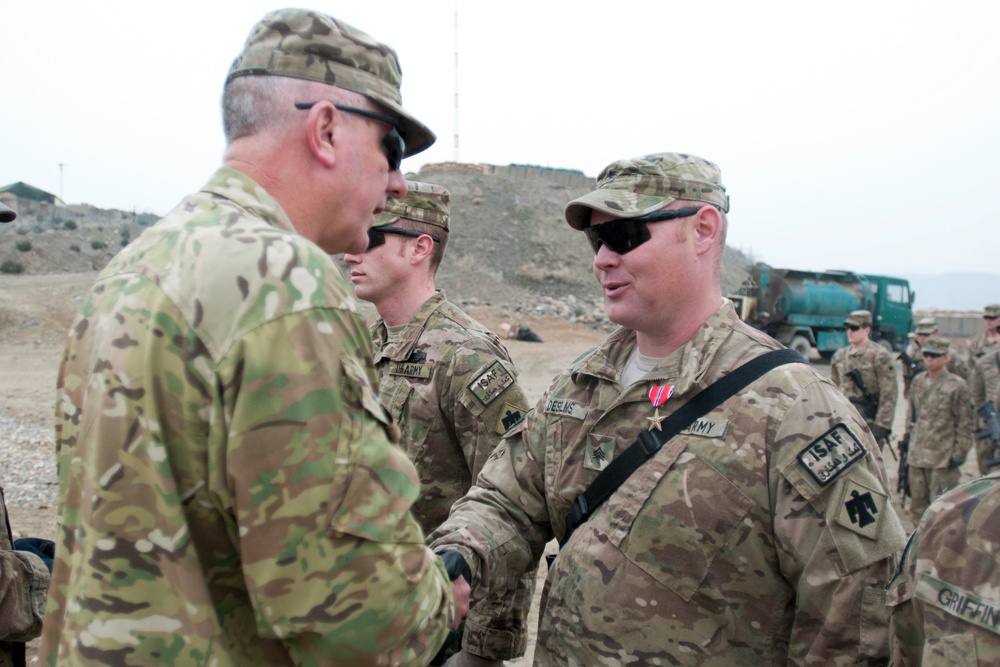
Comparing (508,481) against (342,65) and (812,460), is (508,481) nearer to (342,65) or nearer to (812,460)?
(812,460)

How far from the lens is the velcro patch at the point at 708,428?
2268mm

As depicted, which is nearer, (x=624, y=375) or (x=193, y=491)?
(x=193, y=491)

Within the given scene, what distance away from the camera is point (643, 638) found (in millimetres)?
2250

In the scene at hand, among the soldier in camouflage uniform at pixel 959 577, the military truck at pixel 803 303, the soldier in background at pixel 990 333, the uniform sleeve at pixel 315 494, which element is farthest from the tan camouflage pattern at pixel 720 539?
the military truck at pixel 803 303

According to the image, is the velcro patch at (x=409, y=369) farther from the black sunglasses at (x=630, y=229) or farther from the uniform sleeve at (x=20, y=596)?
the uniform sleeve at (x=20, y=596)

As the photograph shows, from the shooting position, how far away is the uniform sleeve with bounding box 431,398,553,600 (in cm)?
250

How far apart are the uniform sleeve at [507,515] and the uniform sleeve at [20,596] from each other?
135cm

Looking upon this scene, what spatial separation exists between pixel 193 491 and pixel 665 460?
4.59 feet

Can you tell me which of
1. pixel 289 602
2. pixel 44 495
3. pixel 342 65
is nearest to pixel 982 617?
pixel 289 602

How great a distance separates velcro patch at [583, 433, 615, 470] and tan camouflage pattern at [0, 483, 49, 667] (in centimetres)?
182

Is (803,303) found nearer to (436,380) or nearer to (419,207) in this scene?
(419,207)

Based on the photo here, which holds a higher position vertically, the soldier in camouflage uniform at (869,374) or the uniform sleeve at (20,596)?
the uniform sleeve at (20,596)

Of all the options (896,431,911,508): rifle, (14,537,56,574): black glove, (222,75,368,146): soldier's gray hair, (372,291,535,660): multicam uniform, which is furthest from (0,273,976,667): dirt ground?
(222,75,368,146): soldier's gray hair

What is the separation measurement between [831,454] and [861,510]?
16cm
